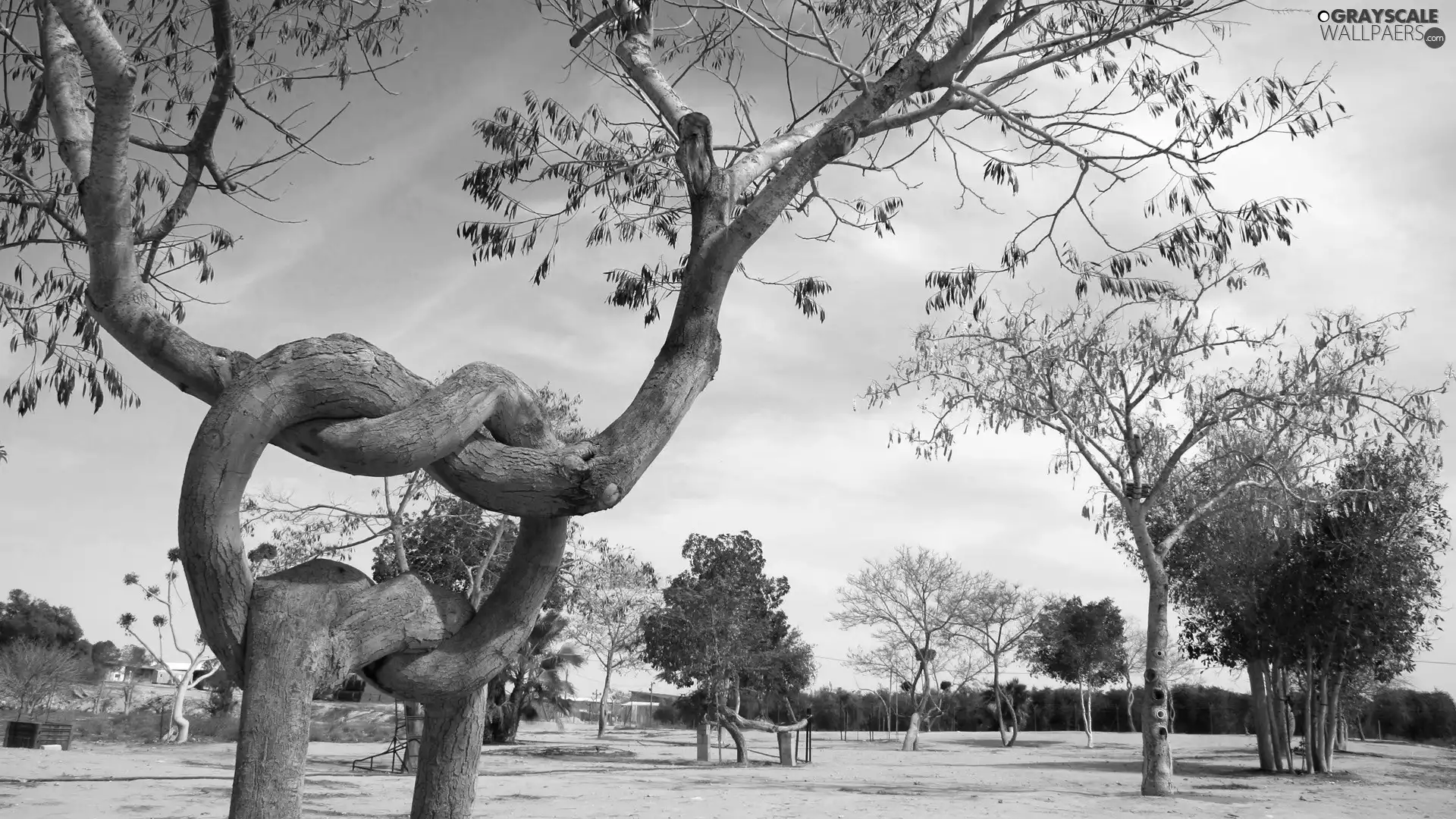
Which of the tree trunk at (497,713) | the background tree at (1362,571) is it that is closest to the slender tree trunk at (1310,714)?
the background tree at (1362,571)

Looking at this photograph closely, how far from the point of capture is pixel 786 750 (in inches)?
966

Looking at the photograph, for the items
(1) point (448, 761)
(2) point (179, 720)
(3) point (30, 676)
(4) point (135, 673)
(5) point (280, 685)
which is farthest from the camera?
(4) point (135, 673)

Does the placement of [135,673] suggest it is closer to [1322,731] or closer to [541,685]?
[541,685]

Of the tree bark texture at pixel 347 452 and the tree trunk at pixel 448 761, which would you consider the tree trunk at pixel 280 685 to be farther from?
the tree trunk at pixel 448 761

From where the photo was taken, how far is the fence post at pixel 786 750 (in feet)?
80.0

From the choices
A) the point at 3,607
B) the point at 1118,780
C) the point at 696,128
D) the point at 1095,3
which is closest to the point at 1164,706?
the point at 1118,780

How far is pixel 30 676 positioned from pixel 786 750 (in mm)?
27848

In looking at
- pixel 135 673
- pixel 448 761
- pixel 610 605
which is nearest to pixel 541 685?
pixel 610 605

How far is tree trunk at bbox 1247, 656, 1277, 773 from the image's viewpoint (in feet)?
74.6

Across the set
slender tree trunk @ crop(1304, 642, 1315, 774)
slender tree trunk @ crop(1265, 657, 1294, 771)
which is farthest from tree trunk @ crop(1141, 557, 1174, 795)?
slender tree trunk @ crop(1265, 657, 1294, 771)

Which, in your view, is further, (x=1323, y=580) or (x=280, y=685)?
(x=1323, y=580)

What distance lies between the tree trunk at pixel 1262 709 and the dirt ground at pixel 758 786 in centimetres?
Result: 62

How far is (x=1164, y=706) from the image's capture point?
1672 centimetres

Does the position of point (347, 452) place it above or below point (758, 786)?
above
